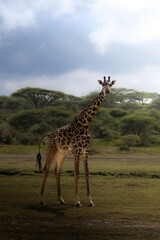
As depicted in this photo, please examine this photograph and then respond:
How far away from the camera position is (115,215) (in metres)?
5.42

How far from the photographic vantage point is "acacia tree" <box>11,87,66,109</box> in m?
39.1

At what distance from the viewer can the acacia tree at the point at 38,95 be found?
39.1 m

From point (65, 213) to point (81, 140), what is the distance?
1.56 m

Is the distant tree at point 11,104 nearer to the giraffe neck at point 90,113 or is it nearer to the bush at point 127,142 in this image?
the bush at point 127,142

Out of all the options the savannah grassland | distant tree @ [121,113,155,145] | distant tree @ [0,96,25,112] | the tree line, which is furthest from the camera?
distant tree @ [0,96,25,112]

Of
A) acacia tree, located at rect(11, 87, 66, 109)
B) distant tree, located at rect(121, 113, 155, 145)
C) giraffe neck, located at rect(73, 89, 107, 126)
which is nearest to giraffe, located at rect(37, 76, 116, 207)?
giraffe neck, located at rect(73, 89, 107, 126)

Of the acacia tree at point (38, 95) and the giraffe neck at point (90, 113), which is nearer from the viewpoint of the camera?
the giraffe neck at point (90, 113)

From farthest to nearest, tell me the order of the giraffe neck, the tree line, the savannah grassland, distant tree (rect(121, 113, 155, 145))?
distant tree (rect(121, 113, 155, 145)) < the tree line < the giraffe neck < the savannah grassland

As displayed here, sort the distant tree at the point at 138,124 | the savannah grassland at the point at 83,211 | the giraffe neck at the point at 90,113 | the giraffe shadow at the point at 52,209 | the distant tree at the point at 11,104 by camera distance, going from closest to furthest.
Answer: the savannah grassland at the point at 83,211 < the giraffe shadow at the point at 52,209 < the giraffe neck at the point at 90,113 < the distant tree at the point at 138,124 < the distant tree at the point at 11,104

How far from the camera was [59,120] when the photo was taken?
106 feet

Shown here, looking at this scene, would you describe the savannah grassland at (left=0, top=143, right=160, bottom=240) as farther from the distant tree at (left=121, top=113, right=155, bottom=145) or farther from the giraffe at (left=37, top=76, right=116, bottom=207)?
the distant tree at (left=121, top=113, right=155, bottom=145)

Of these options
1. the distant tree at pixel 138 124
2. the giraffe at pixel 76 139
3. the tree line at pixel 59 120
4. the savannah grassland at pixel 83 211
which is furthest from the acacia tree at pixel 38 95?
the giraffe at pixel 76 139

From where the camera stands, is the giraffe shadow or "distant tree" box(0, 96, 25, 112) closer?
the giraffe shadow

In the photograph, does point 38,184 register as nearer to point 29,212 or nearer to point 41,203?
point 41,203
